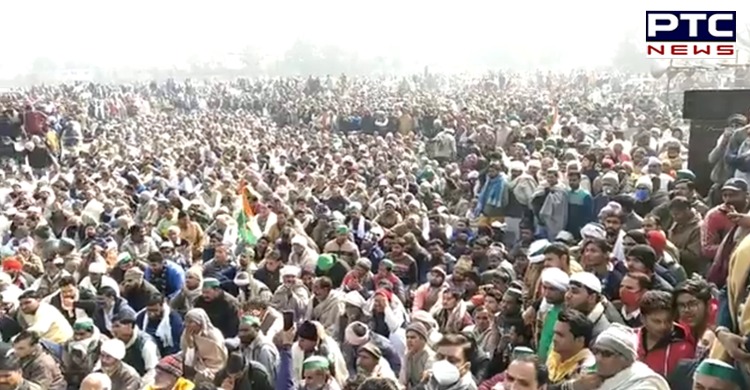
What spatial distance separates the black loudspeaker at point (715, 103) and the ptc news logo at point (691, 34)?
1015 cm

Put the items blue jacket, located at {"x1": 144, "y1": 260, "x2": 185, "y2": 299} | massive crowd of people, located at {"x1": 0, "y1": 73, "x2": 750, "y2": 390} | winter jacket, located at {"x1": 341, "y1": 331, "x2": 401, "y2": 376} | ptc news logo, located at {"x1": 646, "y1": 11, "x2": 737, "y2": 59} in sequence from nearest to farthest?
massive crowd of people, located at {"x1": 0, "y1": 73, "x2": 750, "y2": 390} < winter jacket, located at {"x1": 341, "y1": 331, "x2": 401, "y2": 376} < blue jacket, located at {"x1": 144, "y1": 260, "x2": 185, "y2": 299} < ptc news logo, located at {"x1": 646, "y1": 11, "x2": 737, "y2": 59}

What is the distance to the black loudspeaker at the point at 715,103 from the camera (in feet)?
32.5

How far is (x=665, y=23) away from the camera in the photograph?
22266mm

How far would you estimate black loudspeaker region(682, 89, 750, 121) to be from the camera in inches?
390

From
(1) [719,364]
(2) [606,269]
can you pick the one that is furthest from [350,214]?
(1) [719,364]

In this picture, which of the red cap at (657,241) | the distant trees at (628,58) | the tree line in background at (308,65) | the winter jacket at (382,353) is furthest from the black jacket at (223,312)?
the tree line in background at (308,65)

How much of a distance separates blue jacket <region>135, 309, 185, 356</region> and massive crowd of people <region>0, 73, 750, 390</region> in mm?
15

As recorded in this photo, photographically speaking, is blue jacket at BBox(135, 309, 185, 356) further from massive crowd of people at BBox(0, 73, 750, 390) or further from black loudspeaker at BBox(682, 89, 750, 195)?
black loudspeaker at BBox(682, 89, 750, 195)

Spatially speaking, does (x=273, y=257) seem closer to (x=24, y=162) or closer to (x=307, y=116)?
(x=24, y=162)

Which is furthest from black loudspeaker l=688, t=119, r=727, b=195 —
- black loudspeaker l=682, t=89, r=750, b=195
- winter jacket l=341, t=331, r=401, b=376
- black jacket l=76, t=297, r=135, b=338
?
black jacket l=76, t=297, r=135, b=338

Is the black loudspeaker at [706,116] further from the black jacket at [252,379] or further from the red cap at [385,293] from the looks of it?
the black jacket at [252,379]

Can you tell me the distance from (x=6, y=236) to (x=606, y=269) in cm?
726

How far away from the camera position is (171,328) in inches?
264

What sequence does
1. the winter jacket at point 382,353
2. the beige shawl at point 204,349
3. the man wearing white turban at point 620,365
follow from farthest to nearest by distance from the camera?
the winter jacket at point 382,353
the beige shawl at point 204,349
the man wearing white turban at point 620,365
